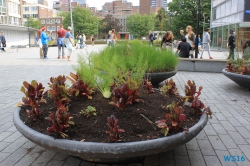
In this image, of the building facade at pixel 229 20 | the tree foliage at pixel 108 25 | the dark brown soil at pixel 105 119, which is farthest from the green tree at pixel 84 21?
the dark brown soil at pixel 105 119

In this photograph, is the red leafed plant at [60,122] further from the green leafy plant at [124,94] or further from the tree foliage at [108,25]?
the tree foliage at [108,25]

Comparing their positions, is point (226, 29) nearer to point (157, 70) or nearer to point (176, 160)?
point (157, 70)

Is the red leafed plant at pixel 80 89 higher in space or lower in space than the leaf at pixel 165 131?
higher

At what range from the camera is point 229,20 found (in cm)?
3294

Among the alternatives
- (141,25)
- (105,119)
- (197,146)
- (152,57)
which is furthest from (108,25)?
(105,119)

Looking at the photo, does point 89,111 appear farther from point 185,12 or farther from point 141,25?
point 141,25

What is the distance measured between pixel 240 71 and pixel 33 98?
19.0 ft

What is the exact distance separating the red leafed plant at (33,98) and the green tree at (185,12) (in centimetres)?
5061

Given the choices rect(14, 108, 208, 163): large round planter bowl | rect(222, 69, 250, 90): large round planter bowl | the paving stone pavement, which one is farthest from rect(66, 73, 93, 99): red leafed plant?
rect(222, 69, 250, 90): large round planter bowl

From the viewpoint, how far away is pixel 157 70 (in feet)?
23.6

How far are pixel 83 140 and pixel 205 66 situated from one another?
31.5 feet

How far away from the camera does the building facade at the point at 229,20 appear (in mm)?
27281

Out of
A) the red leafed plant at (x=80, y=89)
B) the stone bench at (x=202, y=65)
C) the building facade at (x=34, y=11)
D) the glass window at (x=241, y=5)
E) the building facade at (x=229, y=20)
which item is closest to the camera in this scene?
the red leafed plant at (x=80, y=89)

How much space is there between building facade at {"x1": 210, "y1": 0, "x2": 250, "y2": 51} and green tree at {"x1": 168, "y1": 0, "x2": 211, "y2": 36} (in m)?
8.50
